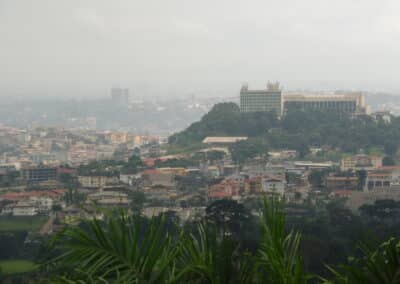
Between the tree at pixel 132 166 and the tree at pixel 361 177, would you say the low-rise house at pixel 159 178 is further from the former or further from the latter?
the tree at pixel 361 177

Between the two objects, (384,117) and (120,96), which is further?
(120,96)

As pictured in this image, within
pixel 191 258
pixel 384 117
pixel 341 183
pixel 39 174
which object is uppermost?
pixel 191 258

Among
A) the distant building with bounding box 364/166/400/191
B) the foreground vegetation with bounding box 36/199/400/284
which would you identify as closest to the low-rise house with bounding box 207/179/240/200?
the distant building with bounding box 364/166/400/191

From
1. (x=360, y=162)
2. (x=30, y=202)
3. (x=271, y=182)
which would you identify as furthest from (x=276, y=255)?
(x=360, y=162)

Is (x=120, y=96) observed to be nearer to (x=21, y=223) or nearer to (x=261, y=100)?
(x=261, y=100)

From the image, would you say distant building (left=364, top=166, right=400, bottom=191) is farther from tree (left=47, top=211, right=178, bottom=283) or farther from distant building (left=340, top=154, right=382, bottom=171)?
tree (left=47, top=211, right=178, bottom=283)

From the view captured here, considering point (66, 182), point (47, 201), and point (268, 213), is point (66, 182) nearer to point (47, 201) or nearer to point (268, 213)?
point (47, 201)

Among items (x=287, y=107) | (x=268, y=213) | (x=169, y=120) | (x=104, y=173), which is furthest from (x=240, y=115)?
(x=268, y=213)
